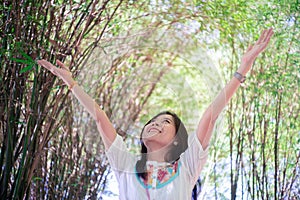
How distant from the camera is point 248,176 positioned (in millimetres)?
4090

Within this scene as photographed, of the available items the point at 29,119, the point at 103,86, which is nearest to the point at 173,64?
the point at 29,119

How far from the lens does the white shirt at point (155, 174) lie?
73.5 inches

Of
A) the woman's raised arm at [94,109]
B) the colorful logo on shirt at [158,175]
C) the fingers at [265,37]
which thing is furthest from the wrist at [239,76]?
the woman's raised arm at [94,109]

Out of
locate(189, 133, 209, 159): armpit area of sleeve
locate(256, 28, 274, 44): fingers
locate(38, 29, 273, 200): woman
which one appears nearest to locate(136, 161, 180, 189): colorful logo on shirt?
locate(38, 29, 273, 200): woman

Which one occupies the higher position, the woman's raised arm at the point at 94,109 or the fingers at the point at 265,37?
the fingers at the point at 265,37

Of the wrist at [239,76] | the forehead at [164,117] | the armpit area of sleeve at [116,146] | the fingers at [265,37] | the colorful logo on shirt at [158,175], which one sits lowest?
the colorful logo on shirt at [158,175]

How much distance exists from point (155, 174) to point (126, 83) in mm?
1367

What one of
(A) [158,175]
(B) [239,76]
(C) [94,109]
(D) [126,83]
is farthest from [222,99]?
(D) [126,83]

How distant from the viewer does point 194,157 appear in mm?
1913

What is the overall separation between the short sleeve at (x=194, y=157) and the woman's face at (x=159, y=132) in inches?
3.1

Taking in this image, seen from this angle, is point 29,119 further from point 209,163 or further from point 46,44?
point 209,163

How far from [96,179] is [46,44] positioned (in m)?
1.65

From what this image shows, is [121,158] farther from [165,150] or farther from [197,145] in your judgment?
[197,145]

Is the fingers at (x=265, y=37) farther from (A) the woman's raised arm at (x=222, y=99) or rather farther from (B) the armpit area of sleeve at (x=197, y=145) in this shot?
(B) the armpit area of sleeve at (x=197, y=145)
